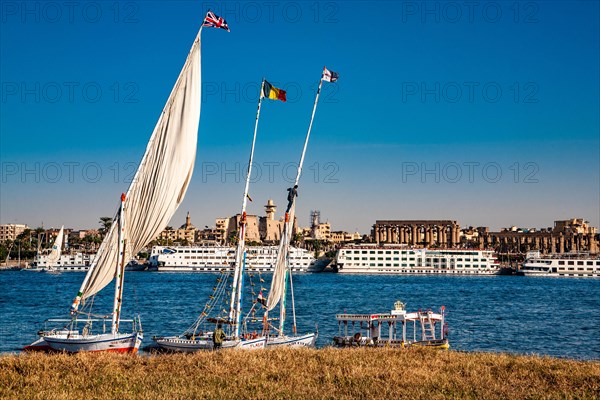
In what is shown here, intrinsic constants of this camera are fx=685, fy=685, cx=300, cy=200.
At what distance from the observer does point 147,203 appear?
22625 mm

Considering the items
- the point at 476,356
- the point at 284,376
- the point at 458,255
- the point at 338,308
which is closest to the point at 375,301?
the point at 338,308

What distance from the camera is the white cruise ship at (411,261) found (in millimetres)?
150375

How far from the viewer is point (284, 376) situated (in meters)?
17.0

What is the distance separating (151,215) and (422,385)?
435 inches

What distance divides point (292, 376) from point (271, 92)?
15141mm

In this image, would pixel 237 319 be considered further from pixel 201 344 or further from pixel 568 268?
pixel 568 268

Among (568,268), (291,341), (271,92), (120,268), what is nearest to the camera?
(120,268)

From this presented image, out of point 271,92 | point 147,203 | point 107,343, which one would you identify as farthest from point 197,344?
point 271,92

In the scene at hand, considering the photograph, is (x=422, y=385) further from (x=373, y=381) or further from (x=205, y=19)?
(x=205, y=19)

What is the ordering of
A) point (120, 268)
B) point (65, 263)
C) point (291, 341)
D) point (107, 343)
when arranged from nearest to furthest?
point (107, 343), point (120, 268), point (291, 341), point (65, 263)

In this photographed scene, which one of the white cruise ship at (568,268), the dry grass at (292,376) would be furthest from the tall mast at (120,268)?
the white cruise ship at (568,268)

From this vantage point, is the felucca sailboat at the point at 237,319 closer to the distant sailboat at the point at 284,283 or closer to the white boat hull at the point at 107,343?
the distant sailboat at the point at 284,283

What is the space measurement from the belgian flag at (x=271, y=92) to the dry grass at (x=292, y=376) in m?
11.9

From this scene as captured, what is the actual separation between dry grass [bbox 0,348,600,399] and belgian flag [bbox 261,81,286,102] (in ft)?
39.2
